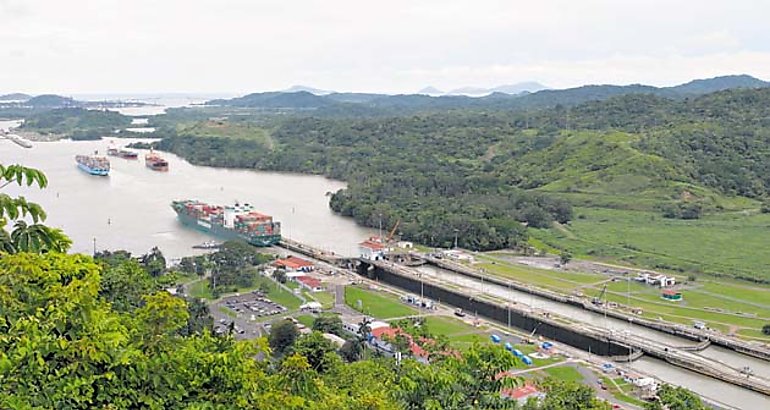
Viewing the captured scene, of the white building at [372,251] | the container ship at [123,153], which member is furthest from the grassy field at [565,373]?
the container ship at [123,153]

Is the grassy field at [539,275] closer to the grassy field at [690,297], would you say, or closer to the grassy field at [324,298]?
the grassy field at [690,297]

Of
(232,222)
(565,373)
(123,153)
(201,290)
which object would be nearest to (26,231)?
(565,373)

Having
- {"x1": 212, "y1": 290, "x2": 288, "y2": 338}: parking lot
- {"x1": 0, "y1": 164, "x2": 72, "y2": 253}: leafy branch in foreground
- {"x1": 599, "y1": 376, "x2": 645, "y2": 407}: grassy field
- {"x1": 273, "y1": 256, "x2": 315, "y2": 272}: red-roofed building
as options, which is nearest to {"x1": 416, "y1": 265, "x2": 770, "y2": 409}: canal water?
{"x1": 599, "y1": 376, "x2": 645, "y2": 407}: grassy field

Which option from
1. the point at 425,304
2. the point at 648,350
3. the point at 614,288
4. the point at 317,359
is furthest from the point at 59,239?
the point at 614,288

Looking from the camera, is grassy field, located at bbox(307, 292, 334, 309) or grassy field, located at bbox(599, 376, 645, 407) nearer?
grassy field, located at bbox(599, 376, 645, 407)

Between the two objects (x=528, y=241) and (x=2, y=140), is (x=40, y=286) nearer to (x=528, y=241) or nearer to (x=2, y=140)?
(x=528, y=241)

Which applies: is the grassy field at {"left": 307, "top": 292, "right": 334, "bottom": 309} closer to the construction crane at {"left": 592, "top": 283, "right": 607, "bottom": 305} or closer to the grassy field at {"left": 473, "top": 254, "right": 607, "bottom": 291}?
the grassy field at {"left": 473, "top": 254, "right": 607, "bottom": 291}
